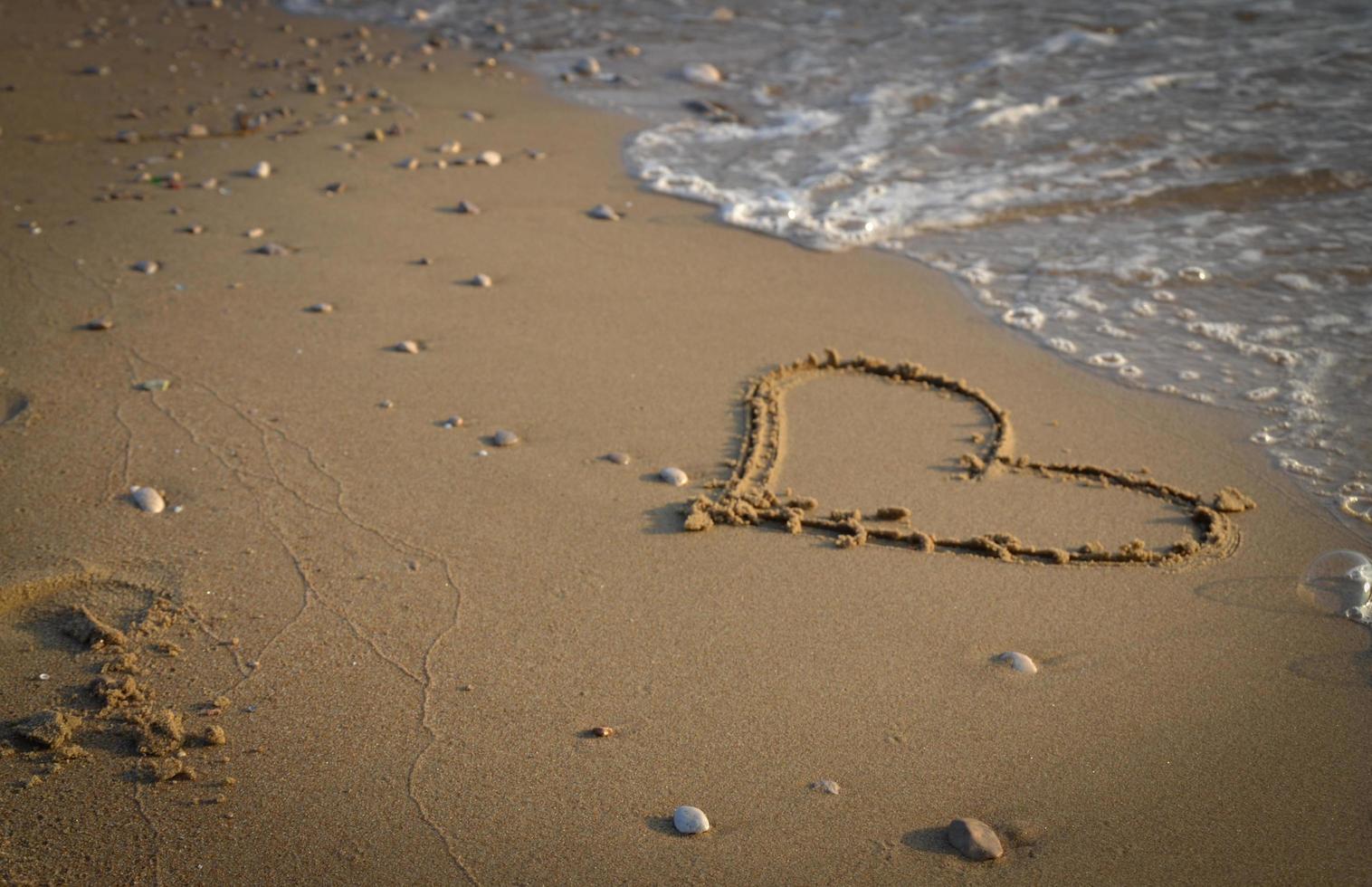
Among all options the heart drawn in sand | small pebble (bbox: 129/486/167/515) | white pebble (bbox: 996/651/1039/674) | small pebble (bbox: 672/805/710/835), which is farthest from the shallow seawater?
small pebble (bbox: 129/486/167/515)

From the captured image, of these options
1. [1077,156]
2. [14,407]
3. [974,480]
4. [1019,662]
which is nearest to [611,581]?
[1019,662]

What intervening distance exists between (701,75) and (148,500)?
5.67 meters

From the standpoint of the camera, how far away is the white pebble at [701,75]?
751 cm

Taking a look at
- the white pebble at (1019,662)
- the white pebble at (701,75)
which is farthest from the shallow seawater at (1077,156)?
the white pebble at (1019,662)

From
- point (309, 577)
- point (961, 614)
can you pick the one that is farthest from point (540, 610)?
point (961, 614)

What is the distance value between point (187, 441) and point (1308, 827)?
3160mm

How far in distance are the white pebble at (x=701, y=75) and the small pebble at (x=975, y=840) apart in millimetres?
6342

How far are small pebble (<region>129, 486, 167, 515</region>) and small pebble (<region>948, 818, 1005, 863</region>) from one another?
2262 mm

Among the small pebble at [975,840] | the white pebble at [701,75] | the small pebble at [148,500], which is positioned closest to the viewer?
the small pebble at [975,840]

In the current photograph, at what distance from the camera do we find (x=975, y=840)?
2.06m

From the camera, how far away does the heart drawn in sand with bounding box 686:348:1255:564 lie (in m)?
2.97

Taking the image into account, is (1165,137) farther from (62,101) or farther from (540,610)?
Result: (62,101)

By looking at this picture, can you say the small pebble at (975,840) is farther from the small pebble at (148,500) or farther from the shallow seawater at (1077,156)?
the small pebble at (148,500)

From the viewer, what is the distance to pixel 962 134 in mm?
6305
